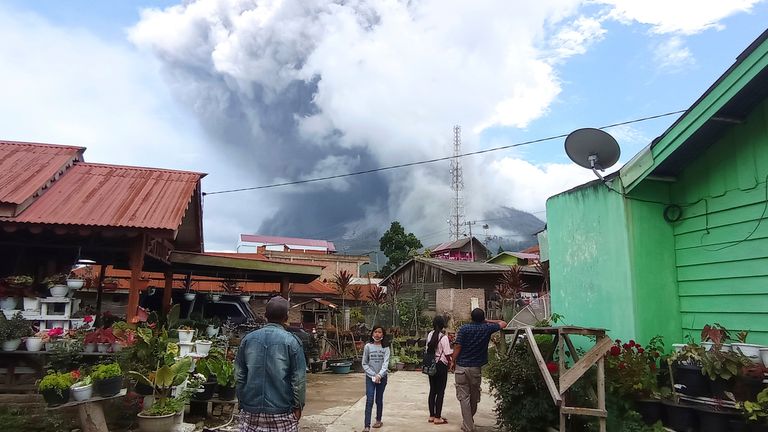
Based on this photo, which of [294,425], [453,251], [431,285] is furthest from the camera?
[453,251]

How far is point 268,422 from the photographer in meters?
3.39

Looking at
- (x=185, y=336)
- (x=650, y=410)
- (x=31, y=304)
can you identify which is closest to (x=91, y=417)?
(x=185, y=336)

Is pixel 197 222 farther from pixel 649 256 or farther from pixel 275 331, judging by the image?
pixel 649 256

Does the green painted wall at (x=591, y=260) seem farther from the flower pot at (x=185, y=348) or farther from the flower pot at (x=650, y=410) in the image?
the flower pot at (x=185, y=348)

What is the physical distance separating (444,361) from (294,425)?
12.2 ft

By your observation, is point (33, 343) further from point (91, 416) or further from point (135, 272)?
point (91, 416)

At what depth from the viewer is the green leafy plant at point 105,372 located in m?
5.54

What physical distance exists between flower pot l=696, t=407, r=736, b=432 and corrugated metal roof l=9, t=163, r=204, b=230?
6909 millimetres

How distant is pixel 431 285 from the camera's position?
23266 mm

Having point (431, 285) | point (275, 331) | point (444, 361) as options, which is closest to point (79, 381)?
point (275, 331)

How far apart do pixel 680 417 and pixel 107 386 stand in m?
6.14

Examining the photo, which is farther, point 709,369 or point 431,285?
point 431,285

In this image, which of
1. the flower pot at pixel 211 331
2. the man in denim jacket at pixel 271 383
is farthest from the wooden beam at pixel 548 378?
the flower pot at pixel 211 331

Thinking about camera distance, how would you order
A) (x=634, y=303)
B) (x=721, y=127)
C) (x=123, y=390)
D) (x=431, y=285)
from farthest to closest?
1. (x=431, y=285)
2. (x=123, y=390)
3. (x=634, y=303)
4. (x=721, y=127)
